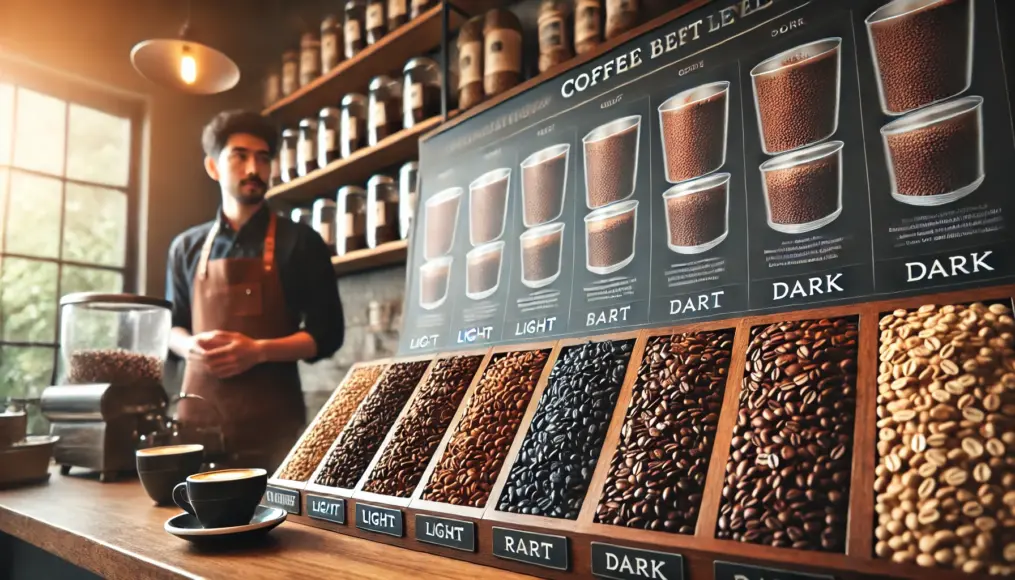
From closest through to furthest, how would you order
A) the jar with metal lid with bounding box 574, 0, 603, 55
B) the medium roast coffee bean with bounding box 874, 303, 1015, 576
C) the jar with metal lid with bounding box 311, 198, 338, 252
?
1. the medium roast coffee bean with bounding box 874, 303, 1015, 576
2. the jar with metal lid with bounding box 574, 0, 603, 55
3. the jar with metal lid with bounding box 311, 198, 338, 252

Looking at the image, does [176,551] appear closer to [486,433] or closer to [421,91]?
[486,433]

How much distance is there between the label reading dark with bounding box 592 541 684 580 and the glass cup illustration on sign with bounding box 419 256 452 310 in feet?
2.61

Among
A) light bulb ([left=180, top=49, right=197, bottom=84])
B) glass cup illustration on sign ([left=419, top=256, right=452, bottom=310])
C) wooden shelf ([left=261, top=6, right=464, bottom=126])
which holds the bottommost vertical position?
glass cup illustration on sign ([left=419, top=256, right=452, bottom=310])

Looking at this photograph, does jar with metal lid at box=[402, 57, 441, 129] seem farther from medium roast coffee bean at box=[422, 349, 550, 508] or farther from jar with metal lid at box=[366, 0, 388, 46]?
medium roast coffee bean at box=[422, 349, 550, 508]

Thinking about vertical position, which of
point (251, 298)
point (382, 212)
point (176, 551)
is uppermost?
point (382, 212)

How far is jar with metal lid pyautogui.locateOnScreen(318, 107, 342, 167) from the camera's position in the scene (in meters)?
2.60

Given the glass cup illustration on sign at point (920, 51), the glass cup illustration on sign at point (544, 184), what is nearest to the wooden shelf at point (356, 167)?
the glass cup illustration on sign at point (544, 184)

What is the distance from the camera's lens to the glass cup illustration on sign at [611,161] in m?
1.16

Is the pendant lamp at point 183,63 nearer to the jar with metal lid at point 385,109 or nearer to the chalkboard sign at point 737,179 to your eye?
the jar with metal lid at point 385,109

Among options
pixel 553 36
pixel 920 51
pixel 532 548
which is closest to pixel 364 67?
pixel 553 36

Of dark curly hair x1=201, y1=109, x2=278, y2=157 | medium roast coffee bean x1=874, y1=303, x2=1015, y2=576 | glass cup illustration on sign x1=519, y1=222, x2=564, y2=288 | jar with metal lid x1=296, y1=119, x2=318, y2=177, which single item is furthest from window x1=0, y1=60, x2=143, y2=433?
medium roast coffee bean x1=874, y1=303, x2=1015, y2=576

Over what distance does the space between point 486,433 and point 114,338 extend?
1.44m

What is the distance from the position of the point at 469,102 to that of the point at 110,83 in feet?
7.43

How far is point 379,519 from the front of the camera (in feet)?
3.08
